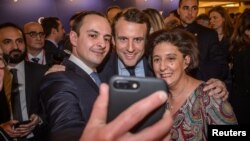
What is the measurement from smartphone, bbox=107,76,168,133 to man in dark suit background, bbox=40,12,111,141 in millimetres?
308

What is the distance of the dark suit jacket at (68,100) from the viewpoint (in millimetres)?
1060

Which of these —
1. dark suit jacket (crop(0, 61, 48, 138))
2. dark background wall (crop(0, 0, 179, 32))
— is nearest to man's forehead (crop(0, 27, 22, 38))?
dark suit jacket (crop(0, 61, 48, 138))

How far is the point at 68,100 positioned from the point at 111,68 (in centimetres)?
114

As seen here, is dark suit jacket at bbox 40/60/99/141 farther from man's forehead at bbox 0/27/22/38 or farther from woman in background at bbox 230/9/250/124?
woman in background at bbox 230/9/250/124

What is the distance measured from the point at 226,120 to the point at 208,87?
0.66 ft

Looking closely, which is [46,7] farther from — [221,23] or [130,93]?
[130,93]

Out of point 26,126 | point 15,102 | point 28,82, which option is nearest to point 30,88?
point 28,82

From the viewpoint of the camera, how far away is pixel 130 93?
702 millimetres

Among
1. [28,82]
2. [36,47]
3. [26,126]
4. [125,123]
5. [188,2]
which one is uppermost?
[188,2]

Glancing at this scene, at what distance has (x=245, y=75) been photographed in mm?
2885

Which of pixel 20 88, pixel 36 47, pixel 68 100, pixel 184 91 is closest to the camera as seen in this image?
pixel 68 100

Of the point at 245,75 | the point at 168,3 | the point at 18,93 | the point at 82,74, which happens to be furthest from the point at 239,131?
the point at 168,3

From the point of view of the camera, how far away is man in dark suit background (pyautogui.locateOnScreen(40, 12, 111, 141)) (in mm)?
1096

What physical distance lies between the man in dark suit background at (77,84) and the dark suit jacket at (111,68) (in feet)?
1.30
